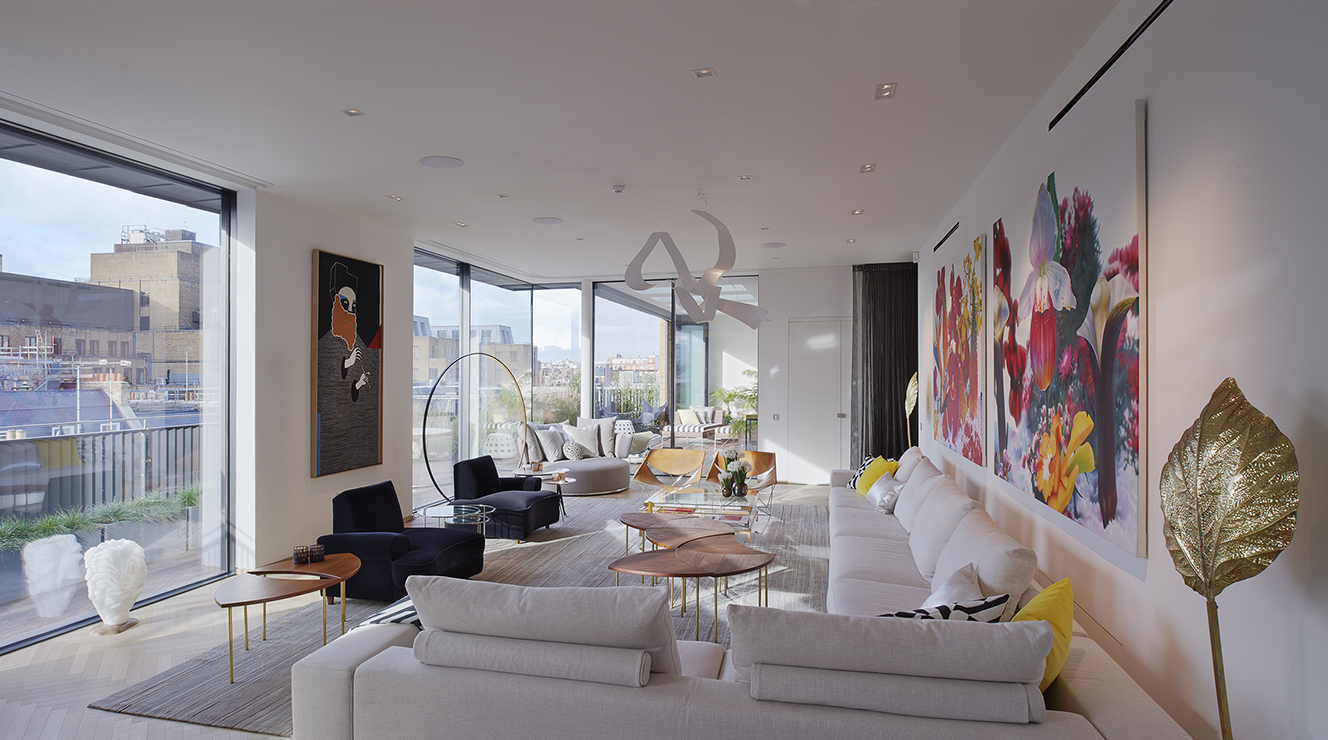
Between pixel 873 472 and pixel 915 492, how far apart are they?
1.32 meters

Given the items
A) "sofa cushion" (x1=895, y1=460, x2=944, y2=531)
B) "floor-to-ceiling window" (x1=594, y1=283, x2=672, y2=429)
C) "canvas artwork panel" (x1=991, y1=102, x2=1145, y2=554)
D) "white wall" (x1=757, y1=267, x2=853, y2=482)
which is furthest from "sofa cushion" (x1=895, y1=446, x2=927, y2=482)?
"floor-to-ceiling window" (x1=594, y1=283, x2=672, y2=429)

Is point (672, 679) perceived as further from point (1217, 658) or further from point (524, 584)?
point (524, 584)

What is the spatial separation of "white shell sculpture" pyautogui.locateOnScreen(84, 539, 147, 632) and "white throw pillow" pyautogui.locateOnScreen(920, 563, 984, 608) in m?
4.33

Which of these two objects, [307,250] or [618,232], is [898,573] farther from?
[307,250]

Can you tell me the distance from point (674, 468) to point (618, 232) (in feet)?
8.21

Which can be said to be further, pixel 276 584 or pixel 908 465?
pixel 908 465

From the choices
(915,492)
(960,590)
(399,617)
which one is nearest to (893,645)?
(960,590)

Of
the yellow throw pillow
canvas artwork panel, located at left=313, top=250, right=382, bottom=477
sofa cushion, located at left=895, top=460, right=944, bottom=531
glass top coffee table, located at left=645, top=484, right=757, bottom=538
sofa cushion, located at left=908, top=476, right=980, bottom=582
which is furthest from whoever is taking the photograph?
canvas artwork panel, located at left=313, top=250, right=382, bottom=477

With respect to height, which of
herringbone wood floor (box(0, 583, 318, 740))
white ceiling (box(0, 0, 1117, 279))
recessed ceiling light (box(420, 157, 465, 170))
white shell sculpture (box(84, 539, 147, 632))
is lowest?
herringbone wood floor (box(0, 583, 318, 740))

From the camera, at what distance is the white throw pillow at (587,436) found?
9055mm

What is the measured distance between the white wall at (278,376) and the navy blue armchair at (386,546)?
1.03m

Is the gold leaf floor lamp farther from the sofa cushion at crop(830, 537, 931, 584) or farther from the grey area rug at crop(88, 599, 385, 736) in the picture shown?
the grey area rug at crop(88, 599, 385, 736)

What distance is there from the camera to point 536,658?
6.29ft

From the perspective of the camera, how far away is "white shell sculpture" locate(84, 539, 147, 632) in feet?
12.5
